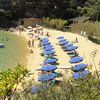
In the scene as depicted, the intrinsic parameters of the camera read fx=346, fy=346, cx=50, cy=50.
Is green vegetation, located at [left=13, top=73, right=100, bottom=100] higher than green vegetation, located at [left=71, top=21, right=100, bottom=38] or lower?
higher

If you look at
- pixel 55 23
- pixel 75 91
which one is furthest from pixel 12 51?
pixel 75 91

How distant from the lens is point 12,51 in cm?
3550

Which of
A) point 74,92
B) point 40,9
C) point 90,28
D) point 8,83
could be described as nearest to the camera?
point 74,92

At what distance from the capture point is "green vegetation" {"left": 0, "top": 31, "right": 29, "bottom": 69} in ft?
97.5

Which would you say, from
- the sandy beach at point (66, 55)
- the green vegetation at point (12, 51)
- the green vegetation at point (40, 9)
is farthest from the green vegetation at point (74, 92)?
the green vegetation at point (40, 9)

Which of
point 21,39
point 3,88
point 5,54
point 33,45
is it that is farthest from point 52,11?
point 3,88

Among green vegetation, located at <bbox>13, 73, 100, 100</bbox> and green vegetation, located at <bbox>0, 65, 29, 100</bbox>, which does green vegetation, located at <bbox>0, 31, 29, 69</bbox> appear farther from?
green vegetation, located at <bbox>13, 73, 100, 100</bbox>

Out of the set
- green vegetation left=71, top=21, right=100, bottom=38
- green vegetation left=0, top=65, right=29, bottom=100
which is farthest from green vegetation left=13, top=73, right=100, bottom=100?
green vegetation left=71, top=21, right=100, bottom=38

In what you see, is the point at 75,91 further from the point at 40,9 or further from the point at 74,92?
the point at 40,9

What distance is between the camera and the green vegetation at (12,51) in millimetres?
29714

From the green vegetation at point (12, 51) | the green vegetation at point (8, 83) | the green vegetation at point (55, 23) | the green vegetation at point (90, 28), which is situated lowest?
the green vegetation at point (12, 51)

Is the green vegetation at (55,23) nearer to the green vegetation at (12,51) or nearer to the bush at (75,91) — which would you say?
the green vegetation at (12,51)

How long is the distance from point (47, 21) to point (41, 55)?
20.6m

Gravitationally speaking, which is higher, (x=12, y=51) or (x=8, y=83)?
(x=8, y=83)
